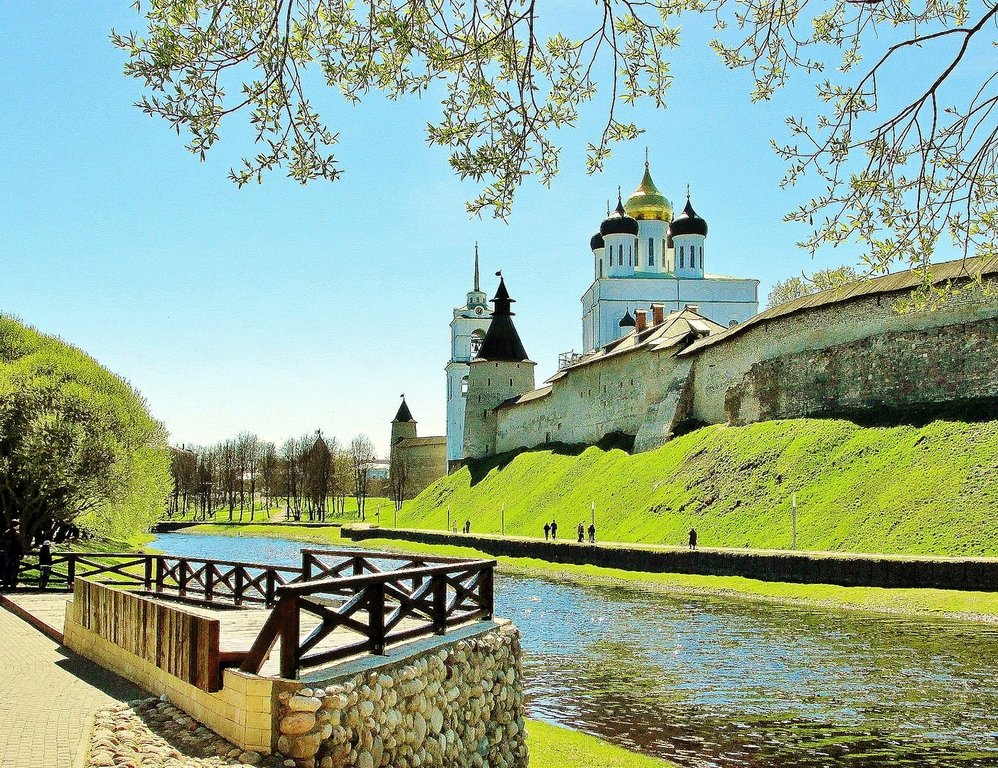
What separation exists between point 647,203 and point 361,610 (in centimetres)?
8041

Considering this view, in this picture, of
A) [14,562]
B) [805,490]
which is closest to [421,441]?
[805,490]

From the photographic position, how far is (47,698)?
889cm

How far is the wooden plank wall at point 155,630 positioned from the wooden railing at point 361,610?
40 centimetres

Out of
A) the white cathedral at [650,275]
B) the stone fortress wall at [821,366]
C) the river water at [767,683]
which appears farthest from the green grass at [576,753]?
the white cathedral at [650,275]

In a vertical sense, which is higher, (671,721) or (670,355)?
(670,355)

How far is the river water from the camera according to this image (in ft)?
37.7

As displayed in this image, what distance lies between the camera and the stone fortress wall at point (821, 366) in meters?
33.1

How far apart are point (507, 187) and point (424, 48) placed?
977 mm

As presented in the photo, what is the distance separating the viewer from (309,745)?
6859mm

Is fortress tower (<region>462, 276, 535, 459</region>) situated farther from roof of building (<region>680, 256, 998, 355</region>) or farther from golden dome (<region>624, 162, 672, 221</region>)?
roof of building (<region>680, 256, 998, 355</region>)

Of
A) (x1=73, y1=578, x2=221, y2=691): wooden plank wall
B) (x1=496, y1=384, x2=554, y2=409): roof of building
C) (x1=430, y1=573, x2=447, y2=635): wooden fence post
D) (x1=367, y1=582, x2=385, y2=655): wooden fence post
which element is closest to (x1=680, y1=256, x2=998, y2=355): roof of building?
(x1=496, y1=384, x2=554, y2=409): roof of building

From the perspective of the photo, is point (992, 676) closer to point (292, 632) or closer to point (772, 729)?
point (772, 729)

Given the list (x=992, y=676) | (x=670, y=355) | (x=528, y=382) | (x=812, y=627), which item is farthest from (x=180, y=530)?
(x=992, y=676)

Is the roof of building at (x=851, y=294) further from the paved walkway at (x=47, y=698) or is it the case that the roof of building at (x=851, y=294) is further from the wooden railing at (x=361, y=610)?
the paved walkway at (x=47, y=698)
